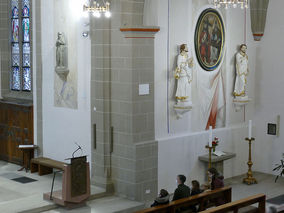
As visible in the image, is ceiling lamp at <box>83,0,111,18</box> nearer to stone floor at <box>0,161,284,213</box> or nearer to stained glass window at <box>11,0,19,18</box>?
stone floor at <box>0,161,284,213</box>

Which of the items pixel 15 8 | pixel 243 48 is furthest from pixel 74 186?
pixel 15 8

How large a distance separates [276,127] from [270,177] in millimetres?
1158

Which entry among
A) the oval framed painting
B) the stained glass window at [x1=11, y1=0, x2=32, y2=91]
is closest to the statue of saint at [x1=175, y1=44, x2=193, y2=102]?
the oval framed painting

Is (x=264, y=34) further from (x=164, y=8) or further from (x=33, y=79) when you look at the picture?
(x=33, y=79)

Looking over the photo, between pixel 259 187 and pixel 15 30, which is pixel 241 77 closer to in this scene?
pixel 259 187

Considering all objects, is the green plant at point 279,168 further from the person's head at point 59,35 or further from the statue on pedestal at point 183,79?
the person's head at point 59,35

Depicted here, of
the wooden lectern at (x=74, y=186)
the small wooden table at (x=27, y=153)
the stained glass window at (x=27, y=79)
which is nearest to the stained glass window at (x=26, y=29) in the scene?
the stained glass window at (x=27, y=79)

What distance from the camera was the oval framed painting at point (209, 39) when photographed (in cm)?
1121

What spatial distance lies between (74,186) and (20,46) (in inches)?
190

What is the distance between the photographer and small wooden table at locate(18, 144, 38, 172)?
474 inches

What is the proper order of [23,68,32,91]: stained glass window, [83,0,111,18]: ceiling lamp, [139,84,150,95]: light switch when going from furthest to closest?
1. [23,68,32,91]: stained glass window
2. [139,84,150,95]: light switch
3. [83,0,111,18]: ceiling lamp

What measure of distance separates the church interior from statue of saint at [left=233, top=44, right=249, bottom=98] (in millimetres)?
24

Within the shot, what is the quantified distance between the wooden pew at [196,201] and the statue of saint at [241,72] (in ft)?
14.0

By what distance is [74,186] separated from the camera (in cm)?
949
